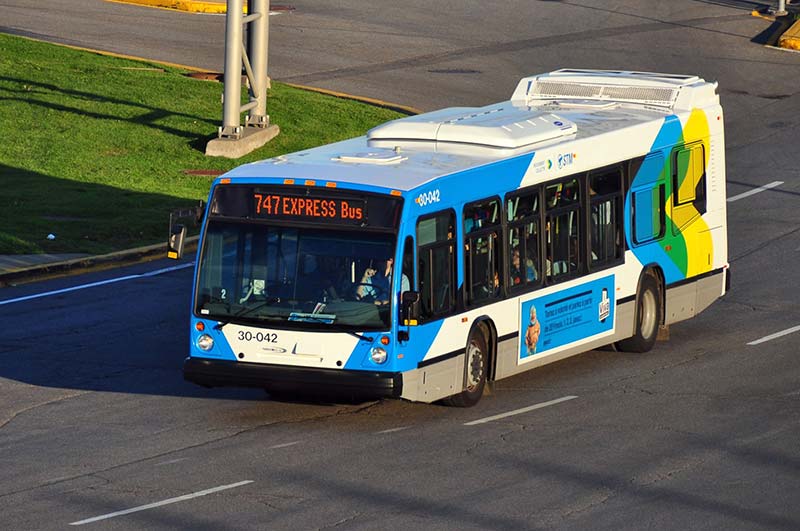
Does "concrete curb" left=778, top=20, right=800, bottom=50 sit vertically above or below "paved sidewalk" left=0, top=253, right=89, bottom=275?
above

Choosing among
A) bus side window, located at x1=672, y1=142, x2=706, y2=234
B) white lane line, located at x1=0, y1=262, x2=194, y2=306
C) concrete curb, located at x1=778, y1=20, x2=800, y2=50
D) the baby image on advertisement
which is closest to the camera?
the baby image on advertisement

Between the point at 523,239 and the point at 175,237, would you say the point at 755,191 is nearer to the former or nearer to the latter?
the point at 523,239

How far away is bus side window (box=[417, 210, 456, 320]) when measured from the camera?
16.3 m

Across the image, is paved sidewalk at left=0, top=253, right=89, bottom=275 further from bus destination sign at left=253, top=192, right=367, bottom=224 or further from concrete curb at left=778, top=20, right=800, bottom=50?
concrete curb at left=778, top=20, right=800, bottom=50

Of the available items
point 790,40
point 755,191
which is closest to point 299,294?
point 755,191

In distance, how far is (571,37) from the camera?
48.2 m

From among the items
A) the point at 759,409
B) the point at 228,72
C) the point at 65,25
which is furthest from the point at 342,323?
the point at 65,25

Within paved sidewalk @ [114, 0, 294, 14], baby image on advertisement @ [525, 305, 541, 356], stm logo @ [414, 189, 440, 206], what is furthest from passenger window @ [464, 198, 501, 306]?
paved sidewalk @ [114, 0, 294, 14]

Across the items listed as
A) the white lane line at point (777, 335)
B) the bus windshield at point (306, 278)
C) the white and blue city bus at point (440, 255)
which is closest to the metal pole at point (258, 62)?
the white and blue city bus at point (440, 255)

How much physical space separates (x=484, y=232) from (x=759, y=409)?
3334mm

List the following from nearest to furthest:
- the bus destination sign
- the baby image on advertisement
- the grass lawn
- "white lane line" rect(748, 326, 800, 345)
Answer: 1. the bus destination sign
2. the baby image on advertisement
3. "white lane line" rect(748, 326, 800, 345)
4. the grass lawn

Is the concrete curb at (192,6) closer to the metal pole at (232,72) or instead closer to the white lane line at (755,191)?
the metal pole at (232,72)

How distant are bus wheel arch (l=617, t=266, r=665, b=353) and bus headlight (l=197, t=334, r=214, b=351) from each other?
5.80 meters

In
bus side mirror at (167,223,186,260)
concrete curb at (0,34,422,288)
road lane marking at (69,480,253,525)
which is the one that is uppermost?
bus side mirror at (167,223,186,260)
